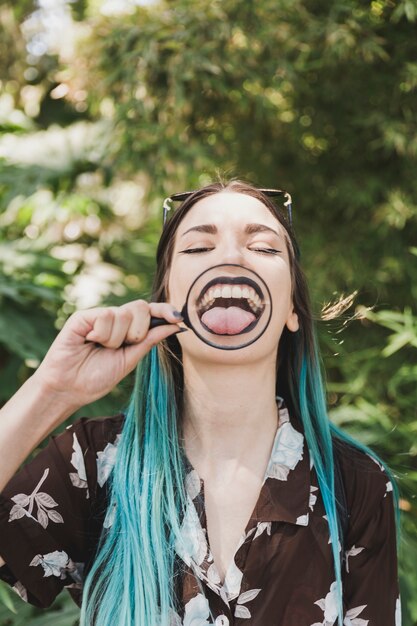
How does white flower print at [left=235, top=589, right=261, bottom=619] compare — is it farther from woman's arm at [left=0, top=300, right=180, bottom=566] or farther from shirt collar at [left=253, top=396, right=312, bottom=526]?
woman's arm at [left=0, top=300, right=180, bottom=566]

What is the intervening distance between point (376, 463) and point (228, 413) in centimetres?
26

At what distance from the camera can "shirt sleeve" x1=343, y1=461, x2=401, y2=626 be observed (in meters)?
1.07

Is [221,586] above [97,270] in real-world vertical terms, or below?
below

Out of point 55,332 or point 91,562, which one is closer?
point 91,562

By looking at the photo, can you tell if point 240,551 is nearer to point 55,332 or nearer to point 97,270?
point 55,332

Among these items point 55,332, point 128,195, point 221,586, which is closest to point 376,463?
point 221,586

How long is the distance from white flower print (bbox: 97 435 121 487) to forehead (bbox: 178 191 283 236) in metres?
0.35

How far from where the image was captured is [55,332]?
6.57 feet

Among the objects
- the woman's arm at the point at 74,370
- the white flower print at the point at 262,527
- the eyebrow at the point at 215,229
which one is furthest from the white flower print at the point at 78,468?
the eyebrow at the point at 215,229

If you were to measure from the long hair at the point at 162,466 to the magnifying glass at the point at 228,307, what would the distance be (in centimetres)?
16

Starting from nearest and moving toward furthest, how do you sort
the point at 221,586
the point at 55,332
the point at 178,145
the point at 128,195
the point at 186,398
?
the point at 221,586, the point at 186,398, the point at 55,332, the point at 178,145, the point at 128,195

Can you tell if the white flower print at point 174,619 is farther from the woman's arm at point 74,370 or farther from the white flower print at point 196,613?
the woman's arm at point 74,370

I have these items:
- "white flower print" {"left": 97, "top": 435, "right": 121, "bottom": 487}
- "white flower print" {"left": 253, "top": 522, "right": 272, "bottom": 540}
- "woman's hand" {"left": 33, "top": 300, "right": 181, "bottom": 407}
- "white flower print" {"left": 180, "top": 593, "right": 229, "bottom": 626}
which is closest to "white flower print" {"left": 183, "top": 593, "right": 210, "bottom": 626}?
"white flower print" {"left": 180, "top": 593, "right": 229, "bottom": 626}

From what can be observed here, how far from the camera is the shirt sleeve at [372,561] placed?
1067 mm
